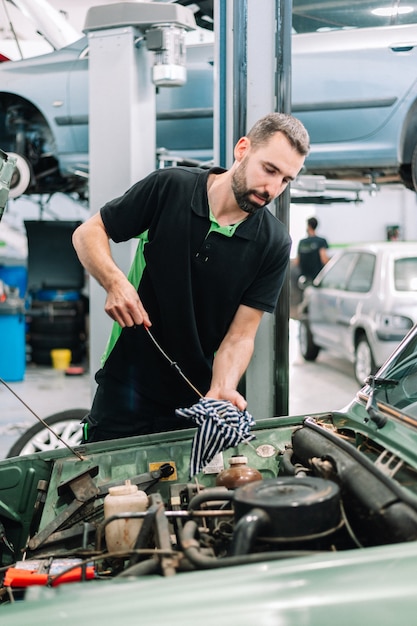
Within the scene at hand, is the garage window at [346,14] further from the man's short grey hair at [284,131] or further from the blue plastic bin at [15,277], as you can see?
the blue plastic bin at [15,277]

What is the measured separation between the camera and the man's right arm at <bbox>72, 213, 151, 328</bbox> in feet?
7.49

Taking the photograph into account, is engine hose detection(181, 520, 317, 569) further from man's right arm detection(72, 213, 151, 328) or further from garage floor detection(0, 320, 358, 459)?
garage floor detection(0, 320, 358, 459)

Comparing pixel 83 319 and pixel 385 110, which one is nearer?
pixel 385 110

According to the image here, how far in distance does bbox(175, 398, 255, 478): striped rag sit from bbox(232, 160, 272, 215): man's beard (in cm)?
74

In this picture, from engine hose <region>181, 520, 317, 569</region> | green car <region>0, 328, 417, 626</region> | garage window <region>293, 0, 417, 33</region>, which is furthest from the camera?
garage window <region>293, 0, 417, 33</region>

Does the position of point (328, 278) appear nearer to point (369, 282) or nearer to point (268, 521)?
point (369, 282)

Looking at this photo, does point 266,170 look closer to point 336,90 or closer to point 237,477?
point 237,477

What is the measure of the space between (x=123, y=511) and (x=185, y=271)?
97 centimetres

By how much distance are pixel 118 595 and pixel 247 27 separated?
2636mm

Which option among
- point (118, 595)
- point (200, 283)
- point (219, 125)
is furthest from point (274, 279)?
point (118, 595)

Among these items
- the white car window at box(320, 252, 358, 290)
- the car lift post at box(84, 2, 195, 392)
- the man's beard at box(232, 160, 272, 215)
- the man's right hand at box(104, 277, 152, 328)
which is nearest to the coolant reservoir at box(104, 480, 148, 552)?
the man's right hand at box(104, 277, 152, 328)

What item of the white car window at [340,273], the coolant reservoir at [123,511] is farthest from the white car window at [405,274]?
the coolant reservoir at [123,511]

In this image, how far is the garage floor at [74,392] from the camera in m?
6.21

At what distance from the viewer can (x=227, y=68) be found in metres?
3.34
